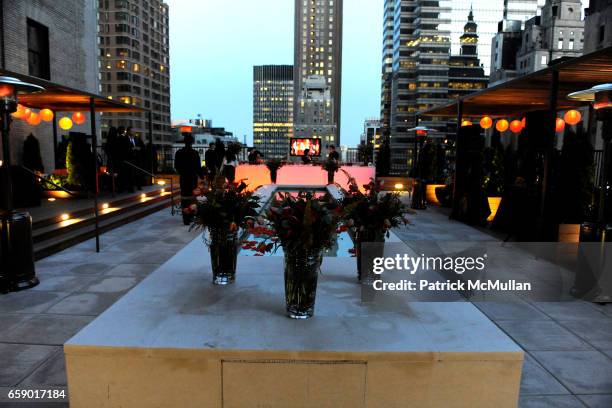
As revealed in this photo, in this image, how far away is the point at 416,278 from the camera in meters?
3.80

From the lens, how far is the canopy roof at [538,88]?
7188mm

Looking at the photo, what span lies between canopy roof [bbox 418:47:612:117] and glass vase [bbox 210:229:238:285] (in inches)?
238

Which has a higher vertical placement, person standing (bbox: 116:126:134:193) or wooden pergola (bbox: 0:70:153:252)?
wooden pergola (bbox: 0:70:153:252)

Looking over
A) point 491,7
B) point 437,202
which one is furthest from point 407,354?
point 491,7

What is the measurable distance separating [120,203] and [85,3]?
11060 mm

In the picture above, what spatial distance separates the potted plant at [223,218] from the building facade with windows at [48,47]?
12.8 meters

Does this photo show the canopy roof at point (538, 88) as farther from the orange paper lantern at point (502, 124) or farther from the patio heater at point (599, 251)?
the patio heater at point (599, 251)

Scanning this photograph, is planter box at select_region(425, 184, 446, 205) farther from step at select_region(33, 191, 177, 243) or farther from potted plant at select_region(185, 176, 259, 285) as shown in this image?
potted plant at select_region(185, 176, 259, 285)

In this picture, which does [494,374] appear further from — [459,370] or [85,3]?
[85,3]

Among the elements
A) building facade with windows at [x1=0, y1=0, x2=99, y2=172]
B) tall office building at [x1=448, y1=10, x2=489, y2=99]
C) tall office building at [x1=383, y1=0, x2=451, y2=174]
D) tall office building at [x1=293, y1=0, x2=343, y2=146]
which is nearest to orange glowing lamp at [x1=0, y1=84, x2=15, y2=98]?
building facade with windows at [x1=0, y1=0, x2=99, y2=172]

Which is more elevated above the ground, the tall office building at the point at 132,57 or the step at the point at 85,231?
the tall office building at the point at 132,57

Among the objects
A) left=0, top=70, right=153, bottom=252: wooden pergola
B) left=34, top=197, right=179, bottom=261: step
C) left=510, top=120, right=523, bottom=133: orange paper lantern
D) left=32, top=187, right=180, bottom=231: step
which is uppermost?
left=0, top=70, right=153, bottom=252: wooden pergola

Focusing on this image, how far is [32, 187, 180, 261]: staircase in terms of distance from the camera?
814cm

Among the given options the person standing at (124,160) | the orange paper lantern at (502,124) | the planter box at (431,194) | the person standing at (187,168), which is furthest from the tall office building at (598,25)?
the person standing at (124,160)
